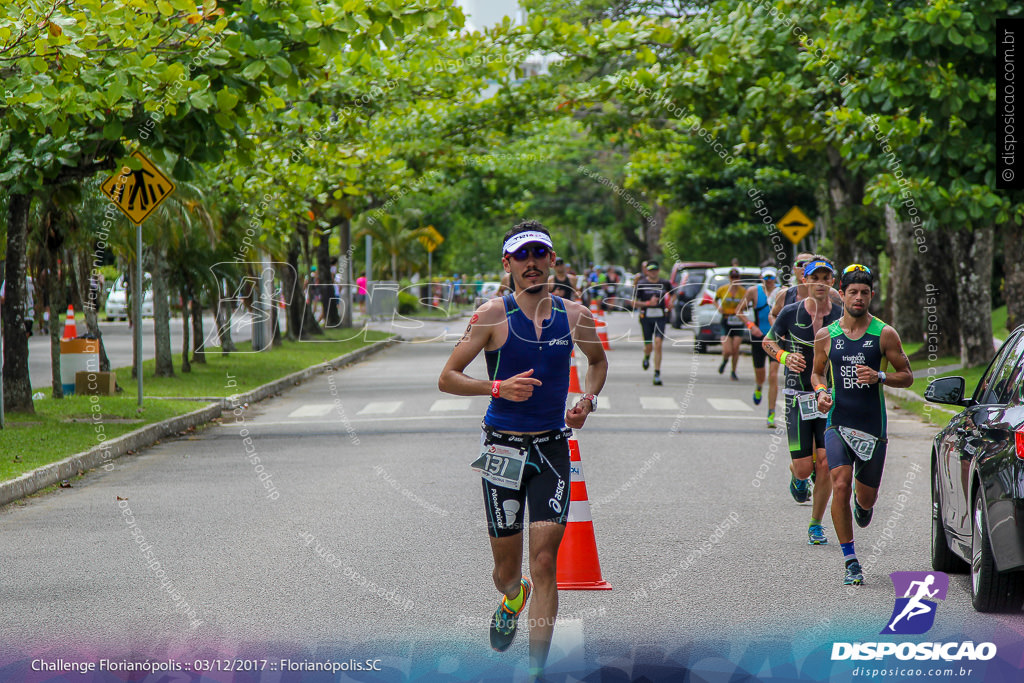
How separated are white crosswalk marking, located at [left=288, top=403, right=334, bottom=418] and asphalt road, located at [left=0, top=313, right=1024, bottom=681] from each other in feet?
9.28

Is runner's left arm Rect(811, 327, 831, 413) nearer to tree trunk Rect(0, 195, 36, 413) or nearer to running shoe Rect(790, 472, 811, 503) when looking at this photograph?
running shoe Rect(790, 472, 811, 503)

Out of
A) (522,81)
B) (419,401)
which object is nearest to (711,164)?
(522,81)

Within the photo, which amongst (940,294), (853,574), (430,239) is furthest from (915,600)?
(430,239)

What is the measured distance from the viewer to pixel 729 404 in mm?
19078

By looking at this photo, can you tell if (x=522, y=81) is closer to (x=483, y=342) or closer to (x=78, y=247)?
(x=78, y=247)

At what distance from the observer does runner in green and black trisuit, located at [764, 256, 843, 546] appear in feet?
28.2

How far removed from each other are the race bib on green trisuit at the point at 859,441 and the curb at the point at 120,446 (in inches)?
257

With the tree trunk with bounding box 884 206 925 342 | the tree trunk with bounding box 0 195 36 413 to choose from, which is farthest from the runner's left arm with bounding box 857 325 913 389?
the tree trunk with bounding box 884 206 925 342

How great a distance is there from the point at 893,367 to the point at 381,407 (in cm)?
1195

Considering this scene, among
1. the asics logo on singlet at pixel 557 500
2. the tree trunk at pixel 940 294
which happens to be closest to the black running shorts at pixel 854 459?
the asics logo on singlet at pixel 557 500

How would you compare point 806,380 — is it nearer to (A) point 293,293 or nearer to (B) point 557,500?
(B) point 557,500

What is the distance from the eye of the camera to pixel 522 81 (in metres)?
23.0

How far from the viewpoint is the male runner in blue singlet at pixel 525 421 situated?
5.55 meters

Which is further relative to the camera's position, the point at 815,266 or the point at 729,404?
the point at 729,404
